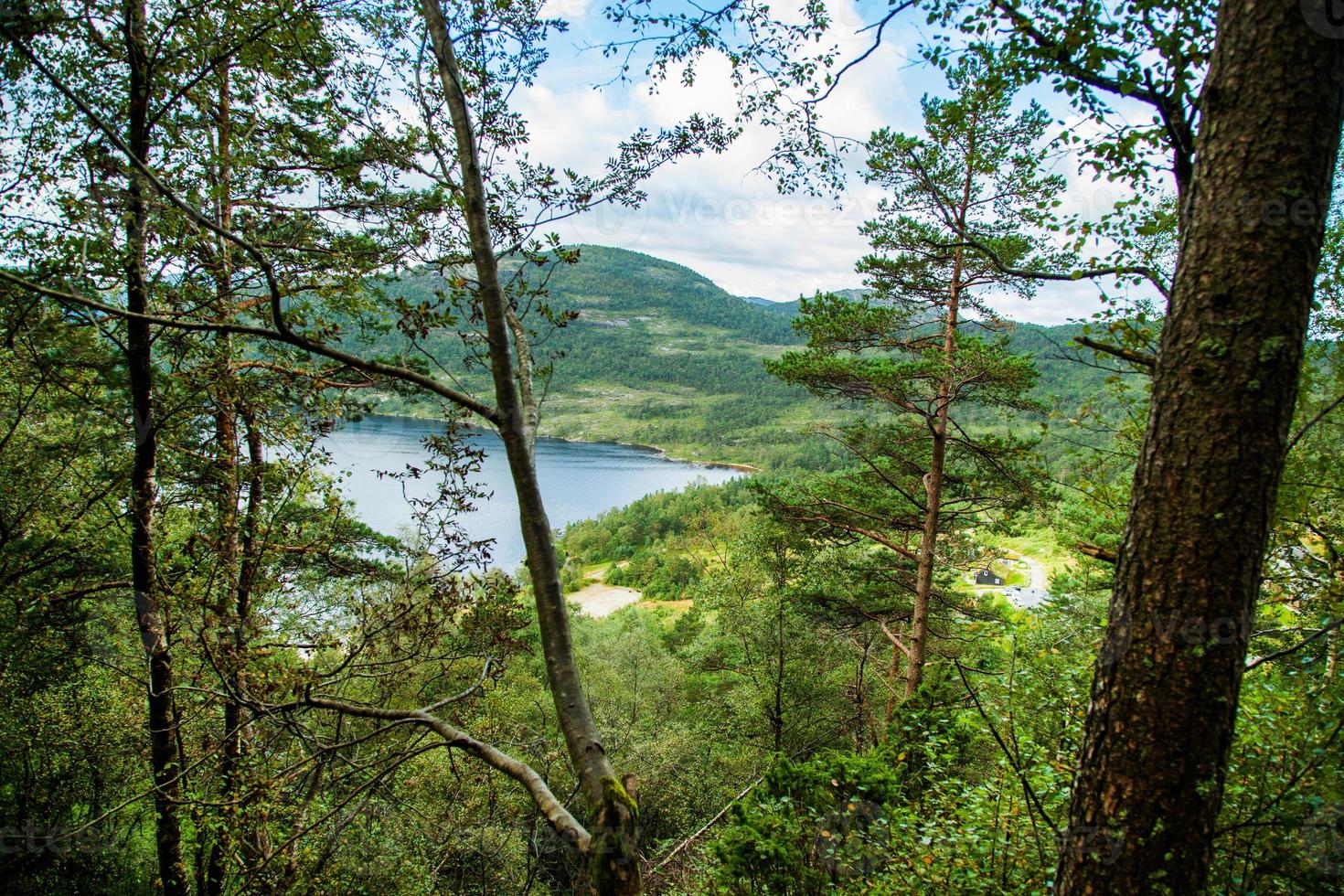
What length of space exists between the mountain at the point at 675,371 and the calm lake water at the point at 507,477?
6.98 m

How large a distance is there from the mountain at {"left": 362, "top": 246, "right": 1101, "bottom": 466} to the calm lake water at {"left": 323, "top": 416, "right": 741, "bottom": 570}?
6981 mm

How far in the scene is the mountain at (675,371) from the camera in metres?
86.8

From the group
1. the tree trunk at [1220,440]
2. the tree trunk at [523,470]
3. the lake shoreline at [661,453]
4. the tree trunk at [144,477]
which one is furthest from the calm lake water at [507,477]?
the tree trunk at [1220,440]

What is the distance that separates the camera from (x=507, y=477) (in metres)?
48.3

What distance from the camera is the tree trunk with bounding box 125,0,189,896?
302 centimetres

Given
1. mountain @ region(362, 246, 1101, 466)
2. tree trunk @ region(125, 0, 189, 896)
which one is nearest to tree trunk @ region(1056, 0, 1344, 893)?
tree trunk @ region(125, 0, 189, 896)

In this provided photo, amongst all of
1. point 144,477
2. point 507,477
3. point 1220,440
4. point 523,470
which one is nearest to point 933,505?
point 1220,440

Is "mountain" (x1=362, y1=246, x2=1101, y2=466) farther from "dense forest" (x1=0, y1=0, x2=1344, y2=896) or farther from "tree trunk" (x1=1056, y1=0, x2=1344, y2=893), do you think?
"tree trunk" (x1=1056, y1=0, x2=1344, y2=893)

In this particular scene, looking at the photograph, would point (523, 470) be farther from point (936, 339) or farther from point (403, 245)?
point (936, 339)

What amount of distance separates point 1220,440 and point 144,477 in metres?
4.73

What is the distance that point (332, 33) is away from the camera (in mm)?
2963

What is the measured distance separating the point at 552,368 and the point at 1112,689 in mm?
2149

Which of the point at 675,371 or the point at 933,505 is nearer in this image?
the point at 933,505

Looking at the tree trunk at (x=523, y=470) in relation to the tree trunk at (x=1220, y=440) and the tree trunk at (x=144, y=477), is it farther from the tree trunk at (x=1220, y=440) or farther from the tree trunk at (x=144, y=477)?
the tree trunk at (x=144, y=477)
